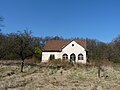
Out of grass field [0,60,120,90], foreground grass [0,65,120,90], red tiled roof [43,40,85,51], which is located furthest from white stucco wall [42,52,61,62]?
foreground grass [0,65,120,90]

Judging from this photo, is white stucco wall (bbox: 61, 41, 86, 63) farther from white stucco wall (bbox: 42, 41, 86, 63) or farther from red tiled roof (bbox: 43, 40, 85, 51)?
red tiled roof (bbox: 43, 40, 85, 51)

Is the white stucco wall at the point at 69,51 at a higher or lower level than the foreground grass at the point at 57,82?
higher

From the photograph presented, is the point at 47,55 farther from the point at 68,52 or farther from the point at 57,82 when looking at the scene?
the point at 57,82

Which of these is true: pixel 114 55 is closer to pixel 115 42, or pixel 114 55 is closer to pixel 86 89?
pixel 115 42

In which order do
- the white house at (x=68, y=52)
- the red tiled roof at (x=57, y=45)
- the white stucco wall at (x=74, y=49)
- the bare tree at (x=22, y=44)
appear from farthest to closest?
the red tiled roof at (x=57, y=45)
the white stucco wall at (x=74, y=49)
the white house at (x=68, y=52)
the bare tree at (x=22, y=44)

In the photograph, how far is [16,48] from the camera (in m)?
34.2

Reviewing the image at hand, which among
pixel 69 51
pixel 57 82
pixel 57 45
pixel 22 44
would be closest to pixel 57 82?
pixel 57 82

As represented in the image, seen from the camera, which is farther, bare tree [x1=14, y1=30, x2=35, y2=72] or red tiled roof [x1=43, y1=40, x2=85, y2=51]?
red tiled roof [x1=43, y1=40, x2=85, y2=51]

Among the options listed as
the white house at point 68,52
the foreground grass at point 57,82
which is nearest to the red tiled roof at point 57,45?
the white house at point 68,52

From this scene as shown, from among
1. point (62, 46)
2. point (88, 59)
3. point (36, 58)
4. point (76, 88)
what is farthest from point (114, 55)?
point (76, 88)

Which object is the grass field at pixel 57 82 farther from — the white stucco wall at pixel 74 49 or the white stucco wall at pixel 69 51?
the white stucco wall at pixel 69 51

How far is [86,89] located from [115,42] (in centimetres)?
8017

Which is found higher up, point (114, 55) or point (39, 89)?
point (114, 55)

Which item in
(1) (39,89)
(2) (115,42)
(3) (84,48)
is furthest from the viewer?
(2) (115,42)
